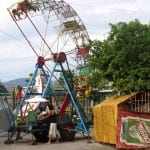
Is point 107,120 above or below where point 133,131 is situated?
above

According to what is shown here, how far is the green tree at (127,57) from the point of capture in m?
19.5

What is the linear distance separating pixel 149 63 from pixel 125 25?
1701 millimetres

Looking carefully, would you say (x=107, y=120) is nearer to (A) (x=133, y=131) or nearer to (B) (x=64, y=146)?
(A) (x=133, y=131)

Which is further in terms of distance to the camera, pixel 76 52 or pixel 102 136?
pixel 76 52

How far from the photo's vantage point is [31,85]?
24484 mm

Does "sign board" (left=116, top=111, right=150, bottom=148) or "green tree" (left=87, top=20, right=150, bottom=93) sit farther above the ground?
"green tree" (left=87, top=20, right=150, bottom=93)

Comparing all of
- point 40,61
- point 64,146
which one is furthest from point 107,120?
point 40,61

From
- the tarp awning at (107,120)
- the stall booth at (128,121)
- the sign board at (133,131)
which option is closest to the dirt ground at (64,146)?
the tarp awning at (107,120)

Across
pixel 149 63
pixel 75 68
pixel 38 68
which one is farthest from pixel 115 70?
pixel 75 68

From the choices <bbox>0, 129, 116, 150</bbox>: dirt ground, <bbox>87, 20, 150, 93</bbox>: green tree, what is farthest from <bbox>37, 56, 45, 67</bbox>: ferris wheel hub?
<bbox>87, 20, 150, 93</bbox>: green tree

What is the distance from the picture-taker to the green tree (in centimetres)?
1950

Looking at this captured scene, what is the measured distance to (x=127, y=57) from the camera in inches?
792

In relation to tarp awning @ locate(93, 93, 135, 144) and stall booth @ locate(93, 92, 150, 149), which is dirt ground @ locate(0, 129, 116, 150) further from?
stall booth @ locate(93, 92, 150, 149)

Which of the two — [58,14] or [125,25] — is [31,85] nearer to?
[125,25]
